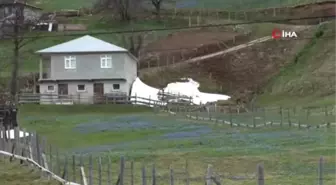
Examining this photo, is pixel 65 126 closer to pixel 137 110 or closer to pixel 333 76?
pixel 137 110

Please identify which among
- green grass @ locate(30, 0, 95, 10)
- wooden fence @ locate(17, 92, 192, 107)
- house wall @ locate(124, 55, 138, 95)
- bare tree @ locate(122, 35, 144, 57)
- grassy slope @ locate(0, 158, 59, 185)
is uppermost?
green grass @ locate(30, 0, 95, 10)

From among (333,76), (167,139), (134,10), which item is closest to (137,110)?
(333,76)

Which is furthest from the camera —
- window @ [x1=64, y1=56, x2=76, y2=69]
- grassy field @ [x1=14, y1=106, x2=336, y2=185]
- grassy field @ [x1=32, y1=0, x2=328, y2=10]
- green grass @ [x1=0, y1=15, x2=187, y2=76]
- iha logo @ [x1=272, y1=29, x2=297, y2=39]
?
grassy field @ [x1=32, y1=0, x2=328, y2=10]

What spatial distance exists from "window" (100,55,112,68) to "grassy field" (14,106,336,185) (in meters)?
16.3

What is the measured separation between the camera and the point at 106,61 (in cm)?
8138

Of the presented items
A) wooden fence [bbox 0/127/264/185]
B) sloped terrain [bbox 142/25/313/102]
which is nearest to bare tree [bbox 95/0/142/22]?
sloped terrain [bbox 142/25/313/102]

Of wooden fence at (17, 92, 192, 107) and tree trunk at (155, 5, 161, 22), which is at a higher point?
tree trunk at (155, 5, 161, 22)

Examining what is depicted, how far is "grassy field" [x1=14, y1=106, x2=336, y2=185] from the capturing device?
29812mm

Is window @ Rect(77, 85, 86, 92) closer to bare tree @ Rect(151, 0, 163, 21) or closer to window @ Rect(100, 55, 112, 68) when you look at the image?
window @ Rect(100, 55, 112, 68)

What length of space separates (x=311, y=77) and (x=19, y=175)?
5092 centimetres

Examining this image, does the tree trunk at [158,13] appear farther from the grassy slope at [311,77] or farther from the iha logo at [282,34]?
the grassy slope at [311,77]

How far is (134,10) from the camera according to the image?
122000mm

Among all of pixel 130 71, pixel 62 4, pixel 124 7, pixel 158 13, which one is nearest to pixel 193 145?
pixel 130 71

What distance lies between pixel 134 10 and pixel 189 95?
39.1 m
